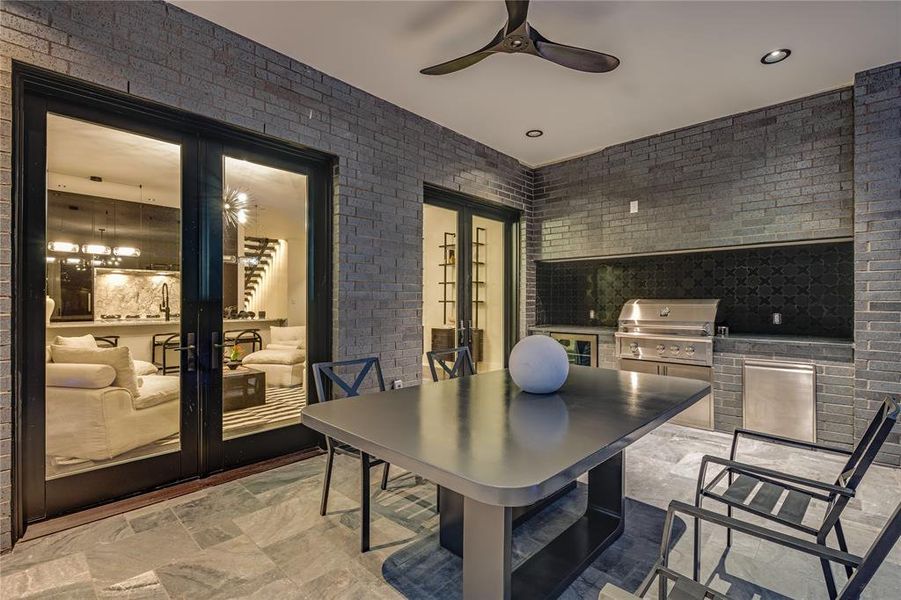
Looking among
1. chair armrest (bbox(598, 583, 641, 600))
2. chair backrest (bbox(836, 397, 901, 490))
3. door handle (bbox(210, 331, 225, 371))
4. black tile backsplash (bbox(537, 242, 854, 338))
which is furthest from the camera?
black tile backsplash (bbox(537, 242, 854, 338))

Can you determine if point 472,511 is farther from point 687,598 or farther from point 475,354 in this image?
point 475,354

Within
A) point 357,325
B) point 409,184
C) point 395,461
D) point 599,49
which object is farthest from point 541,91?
point 395,461

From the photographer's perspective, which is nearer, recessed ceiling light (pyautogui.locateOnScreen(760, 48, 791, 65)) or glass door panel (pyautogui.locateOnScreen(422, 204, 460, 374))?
→ recessed ceiling light (pyautogui.locateOnScreen(760, 48, 791, 65))

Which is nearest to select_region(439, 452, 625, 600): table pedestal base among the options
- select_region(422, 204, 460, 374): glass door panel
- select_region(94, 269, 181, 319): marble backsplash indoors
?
select_region(94, 269, 181, 319): marble backsplash indoors

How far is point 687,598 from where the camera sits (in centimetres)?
120

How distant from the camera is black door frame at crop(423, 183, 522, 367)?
4656 millimetres

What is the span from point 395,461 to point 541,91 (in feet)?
10.8

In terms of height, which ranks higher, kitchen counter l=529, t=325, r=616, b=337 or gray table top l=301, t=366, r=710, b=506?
kitchen counter l=529, t=325, r=616, b=337

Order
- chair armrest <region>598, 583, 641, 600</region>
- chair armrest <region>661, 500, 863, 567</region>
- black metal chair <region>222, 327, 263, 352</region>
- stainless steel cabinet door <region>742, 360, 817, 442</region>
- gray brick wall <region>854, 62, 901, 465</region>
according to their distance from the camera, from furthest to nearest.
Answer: stainless steel cabinet door <region>742, 360, 817, 442</region> → gray brick wall <region>854, 62, 901, 465</region> → black metal chair <region>222, 327, 263, 352</region> → chair armrest <region>661, 500, 863, 567</region> → chair armrest <region>598, 583, 641, 600</region>

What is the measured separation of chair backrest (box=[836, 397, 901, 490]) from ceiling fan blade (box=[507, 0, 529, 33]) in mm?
2246

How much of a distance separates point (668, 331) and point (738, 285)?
3.02ft

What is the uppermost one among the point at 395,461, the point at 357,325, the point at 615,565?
the point at 357,325

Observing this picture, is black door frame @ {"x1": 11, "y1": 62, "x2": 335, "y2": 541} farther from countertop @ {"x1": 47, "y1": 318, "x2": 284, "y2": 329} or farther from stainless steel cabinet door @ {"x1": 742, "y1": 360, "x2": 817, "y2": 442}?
stainless steel cabinet door @ {"x1": 742, "y1": 360, "x2": 817, "y2": 442}

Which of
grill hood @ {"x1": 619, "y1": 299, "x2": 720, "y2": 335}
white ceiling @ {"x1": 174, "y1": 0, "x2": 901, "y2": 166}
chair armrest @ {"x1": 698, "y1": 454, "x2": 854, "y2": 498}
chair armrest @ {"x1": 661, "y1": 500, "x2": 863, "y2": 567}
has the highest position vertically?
white ceiling @ {"x1": 174, "y1": 0, "x2": 901, "y2": 166}
